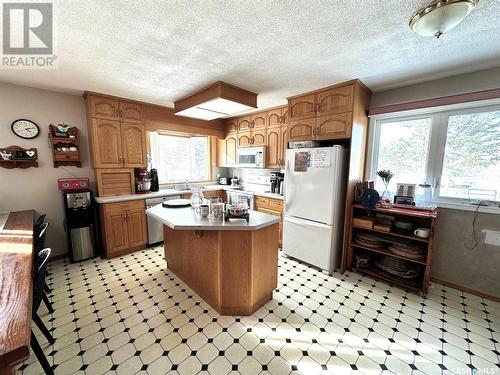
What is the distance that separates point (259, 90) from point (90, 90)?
226 cm

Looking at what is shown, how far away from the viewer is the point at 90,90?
2.72 meters

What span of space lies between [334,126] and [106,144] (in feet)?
10.4

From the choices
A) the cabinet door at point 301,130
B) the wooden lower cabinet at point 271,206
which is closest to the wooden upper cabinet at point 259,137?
the cabinet door at point 301,130

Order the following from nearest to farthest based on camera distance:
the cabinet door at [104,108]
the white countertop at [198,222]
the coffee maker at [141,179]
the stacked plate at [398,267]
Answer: the white countertop at [198,222] → the stacked plate at [398,267] → the cabinet door at [104,108] → the coffee maker at [141,179]

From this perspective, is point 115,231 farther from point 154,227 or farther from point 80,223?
point 154,227

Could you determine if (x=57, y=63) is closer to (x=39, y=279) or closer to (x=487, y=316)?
(x=39, y=279)

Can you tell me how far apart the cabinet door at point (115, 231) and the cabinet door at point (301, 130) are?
8.97ft

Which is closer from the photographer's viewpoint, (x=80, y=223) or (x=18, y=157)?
(x=18, y=157)

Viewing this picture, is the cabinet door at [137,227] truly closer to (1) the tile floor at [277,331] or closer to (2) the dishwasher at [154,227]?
(2) the dishwasher at [154,227]

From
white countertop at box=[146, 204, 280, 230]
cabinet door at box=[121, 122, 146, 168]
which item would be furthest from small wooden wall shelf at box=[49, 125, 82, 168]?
white countertop at box=[146, 204, 280, 230]

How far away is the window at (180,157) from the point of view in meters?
3.96

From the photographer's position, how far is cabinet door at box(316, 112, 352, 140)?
2.43 metres

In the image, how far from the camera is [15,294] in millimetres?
1057

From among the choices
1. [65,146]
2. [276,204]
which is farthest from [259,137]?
[65,146]
